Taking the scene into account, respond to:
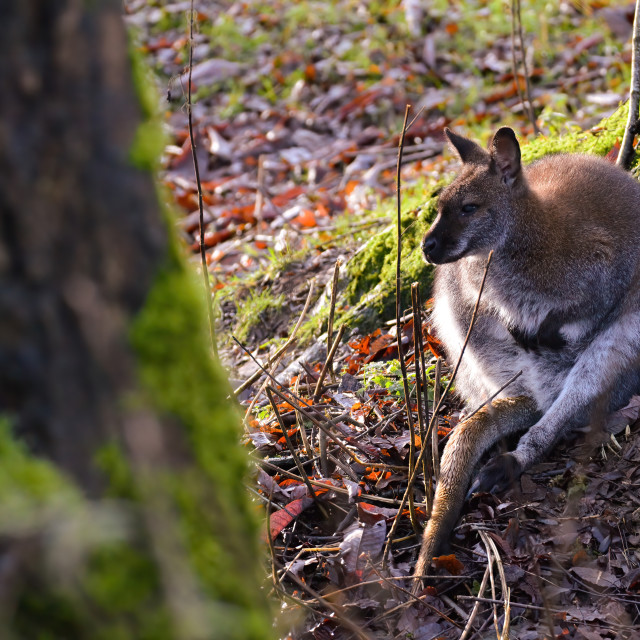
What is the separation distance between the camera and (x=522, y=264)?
346 cm

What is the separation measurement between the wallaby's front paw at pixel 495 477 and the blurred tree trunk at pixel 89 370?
1929mm

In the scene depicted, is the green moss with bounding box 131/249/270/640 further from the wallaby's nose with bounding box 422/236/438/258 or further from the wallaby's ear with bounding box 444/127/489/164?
the wallaby's ear with bounding box 444/127/489/164

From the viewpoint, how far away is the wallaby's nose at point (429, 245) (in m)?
3.38

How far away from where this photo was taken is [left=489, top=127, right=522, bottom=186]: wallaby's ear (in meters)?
3.45

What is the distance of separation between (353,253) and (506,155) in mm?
1738

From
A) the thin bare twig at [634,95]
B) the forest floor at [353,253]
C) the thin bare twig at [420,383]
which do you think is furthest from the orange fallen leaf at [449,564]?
the thin bare twig at [634,95]

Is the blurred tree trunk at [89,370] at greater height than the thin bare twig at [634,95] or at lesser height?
greater

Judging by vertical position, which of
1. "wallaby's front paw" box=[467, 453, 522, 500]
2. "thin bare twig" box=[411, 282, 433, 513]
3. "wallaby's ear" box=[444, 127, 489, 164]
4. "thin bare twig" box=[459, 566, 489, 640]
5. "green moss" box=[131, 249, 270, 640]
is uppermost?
"green moss" box=[131, 249, 270, 640]

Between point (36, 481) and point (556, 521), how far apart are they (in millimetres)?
2130

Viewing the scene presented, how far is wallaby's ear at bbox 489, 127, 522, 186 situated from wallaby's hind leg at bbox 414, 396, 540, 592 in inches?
41.2

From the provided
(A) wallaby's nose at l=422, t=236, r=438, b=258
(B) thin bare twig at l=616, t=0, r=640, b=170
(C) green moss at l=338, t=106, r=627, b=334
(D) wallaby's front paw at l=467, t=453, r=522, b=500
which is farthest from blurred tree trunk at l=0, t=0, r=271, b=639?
(B) thin bare twig at l=616, t=0, r=640, b=170

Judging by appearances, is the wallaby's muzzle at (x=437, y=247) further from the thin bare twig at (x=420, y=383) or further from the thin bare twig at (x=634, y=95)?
the thin bare twig at (x=634, y=95)

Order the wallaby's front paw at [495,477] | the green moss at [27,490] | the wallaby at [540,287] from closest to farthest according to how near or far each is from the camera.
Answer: the green moss at [27,490] < the wallaby's front paw at [495,477] < the wallaby at [540,287]

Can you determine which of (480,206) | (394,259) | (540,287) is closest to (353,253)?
(394,259)
